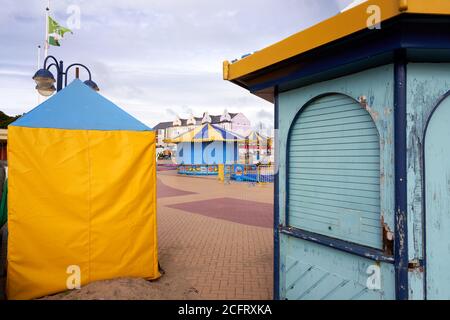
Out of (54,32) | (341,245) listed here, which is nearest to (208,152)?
(54,32)

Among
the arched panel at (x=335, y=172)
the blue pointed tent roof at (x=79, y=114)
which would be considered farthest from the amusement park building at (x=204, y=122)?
the arched panel at (x=335, y=172)

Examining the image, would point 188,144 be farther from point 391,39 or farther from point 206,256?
point 391,39

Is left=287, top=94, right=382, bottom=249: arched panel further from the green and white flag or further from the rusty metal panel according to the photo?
the green and white flag

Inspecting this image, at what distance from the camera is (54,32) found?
34.9 feet

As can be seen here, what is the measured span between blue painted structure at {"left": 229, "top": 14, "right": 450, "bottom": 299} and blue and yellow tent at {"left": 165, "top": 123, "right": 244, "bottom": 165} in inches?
767

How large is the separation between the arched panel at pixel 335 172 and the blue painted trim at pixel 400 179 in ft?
0.61

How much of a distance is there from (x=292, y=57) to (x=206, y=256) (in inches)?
158

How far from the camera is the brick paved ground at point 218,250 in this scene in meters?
4.24

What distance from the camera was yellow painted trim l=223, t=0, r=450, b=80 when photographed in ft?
6.16

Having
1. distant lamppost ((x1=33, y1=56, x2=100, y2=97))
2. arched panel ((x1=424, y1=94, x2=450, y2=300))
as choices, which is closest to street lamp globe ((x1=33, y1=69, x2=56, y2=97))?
distant lamppost ((x1=33, y1=56, x2=100, y2=97))

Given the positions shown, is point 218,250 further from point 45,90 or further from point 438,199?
point 45,90

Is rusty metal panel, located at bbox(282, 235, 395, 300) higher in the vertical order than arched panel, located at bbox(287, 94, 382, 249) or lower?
lower

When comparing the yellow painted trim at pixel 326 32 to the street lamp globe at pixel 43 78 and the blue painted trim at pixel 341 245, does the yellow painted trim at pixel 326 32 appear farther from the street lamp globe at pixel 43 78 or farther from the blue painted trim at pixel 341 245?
the street lamp globe at pixel 43 78
